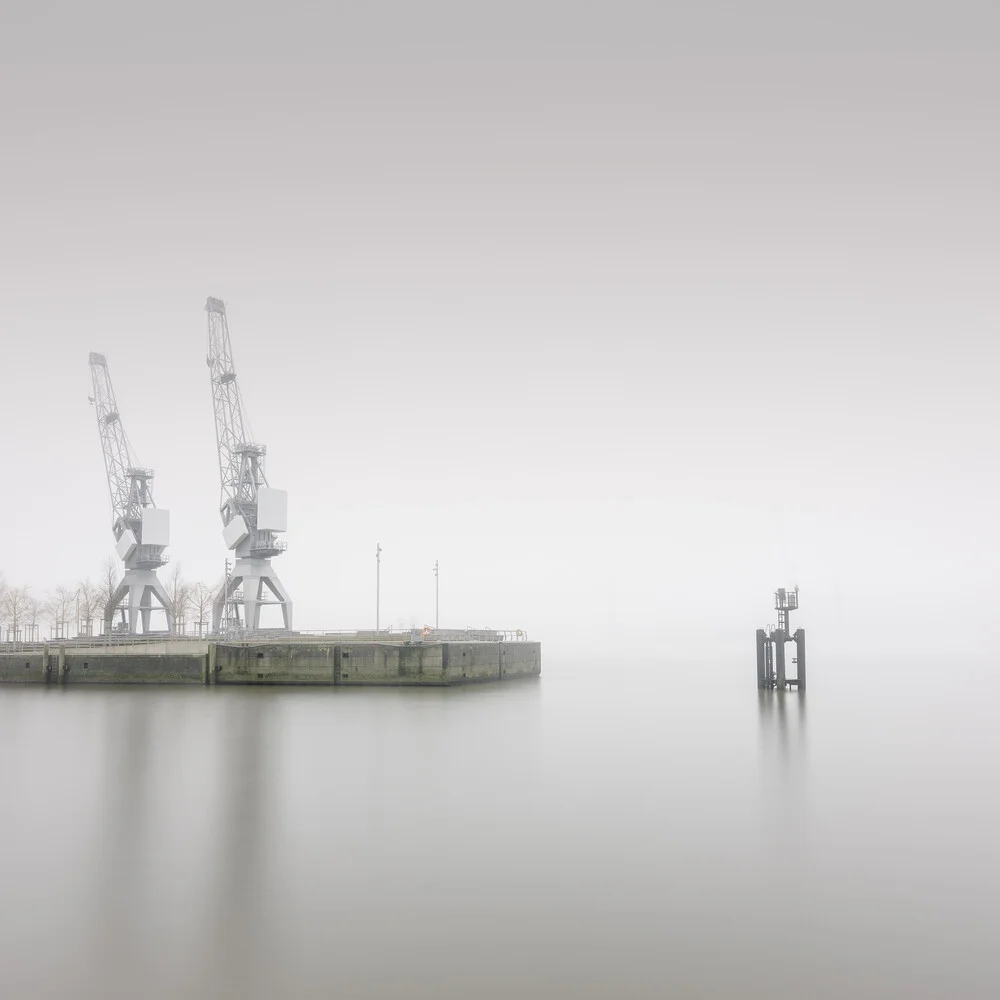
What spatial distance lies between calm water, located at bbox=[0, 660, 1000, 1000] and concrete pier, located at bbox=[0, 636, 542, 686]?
53.1 feet

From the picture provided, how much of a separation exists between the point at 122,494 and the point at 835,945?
8442 centimetres

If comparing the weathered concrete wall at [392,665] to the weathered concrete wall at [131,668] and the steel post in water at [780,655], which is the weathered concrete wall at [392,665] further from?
the steel post in water at [780,655]

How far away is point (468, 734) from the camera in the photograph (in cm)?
3775

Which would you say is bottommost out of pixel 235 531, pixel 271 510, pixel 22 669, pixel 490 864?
pixel 490 864

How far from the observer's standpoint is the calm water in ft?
40.3

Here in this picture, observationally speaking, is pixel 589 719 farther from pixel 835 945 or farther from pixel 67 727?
pixel 835 945

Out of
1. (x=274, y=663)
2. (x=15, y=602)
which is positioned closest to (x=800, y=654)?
(x=274, y=663)

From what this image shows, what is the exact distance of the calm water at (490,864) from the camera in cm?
1229

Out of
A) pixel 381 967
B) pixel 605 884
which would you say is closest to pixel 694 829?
pixel 605 884

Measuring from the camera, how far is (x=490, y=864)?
696 inches

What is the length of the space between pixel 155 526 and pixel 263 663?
30202 millimetres

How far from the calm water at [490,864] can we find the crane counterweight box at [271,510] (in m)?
33.0

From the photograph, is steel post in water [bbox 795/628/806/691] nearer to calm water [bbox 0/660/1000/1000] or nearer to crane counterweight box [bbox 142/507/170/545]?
calm water [bbox 0/660/1000/1000]

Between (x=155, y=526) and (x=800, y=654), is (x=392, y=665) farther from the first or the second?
(x=155, y=526)
